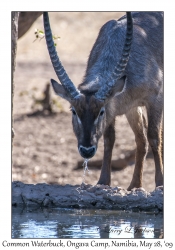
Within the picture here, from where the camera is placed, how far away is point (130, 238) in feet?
29.5

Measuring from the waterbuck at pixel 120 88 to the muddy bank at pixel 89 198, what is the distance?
762 millimetres

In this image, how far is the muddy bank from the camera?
1050 centimetres

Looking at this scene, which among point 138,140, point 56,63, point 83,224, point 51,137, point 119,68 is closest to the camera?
point 83,224

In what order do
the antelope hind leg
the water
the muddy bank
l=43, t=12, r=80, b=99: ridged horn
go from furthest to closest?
the antelope hind leg
the muddy bank
l=43, t=12, r=80, b=99: ridged horn
the water

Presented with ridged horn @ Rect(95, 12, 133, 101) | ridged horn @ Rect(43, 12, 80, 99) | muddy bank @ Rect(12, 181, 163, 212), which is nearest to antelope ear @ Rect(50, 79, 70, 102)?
ridged horn @ Rect(43, 12, 80, 99)

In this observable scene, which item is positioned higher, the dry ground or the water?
the dry ground

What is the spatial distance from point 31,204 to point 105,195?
101 cm

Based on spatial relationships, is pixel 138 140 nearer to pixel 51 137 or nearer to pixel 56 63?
pixel 56 63

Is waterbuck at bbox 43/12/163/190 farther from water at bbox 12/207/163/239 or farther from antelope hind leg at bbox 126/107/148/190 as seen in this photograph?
water at bbox 12/207/163/239

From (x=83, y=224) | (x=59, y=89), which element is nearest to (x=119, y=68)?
(x=59, y=89)

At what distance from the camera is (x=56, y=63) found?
1044 centimetres

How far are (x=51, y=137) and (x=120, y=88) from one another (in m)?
7.87

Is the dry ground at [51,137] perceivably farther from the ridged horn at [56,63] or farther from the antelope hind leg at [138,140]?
the ridged horn at [56,63]

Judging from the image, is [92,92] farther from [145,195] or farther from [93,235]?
[93,235]
